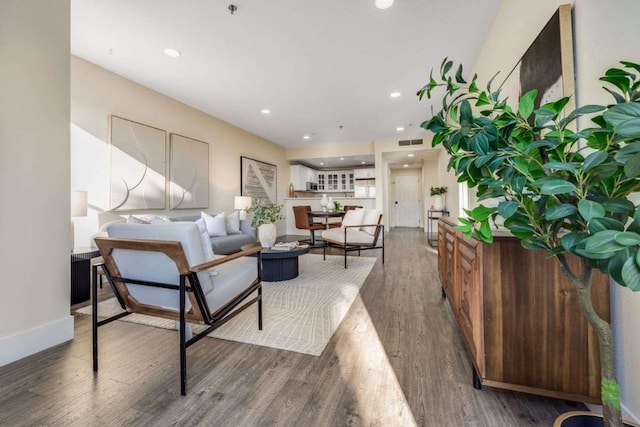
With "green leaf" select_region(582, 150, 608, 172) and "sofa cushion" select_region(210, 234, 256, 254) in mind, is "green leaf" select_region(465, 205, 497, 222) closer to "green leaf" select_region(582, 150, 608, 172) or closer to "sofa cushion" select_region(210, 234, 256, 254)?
"green leaf" select_region(582, 150, 608, 172)

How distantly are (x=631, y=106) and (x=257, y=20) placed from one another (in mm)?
2787

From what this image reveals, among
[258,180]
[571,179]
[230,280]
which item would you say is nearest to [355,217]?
[230,280]

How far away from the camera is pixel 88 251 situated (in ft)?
8.81

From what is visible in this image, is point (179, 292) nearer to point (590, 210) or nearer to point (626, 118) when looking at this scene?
point (590, 210)

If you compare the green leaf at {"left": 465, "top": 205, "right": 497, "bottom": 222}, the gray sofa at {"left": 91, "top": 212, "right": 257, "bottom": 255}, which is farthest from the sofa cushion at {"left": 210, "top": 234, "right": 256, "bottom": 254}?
the green leaf at {"left": 465, "top": 205, "right": 497, "bottom": 222}

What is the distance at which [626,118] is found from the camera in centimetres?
54

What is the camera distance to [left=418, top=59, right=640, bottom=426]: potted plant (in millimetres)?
544

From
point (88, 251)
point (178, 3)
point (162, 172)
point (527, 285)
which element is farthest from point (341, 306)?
point (162, 172)

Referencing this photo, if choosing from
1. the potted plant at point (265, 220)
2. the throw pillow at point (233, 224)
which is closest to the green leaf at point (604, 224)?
the potted plant at point (265, 220)

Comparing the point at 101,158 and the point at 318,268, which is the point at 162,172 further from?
the point at 318,268

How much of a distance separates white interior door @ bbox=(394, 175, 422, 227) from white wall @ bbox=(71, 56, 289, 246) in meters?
7.16

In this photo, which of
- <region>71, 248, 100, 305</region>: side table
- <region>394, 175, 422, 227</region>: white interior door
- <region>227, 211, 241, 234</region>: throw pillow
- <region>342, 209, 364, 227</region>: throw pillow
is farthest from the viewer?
<region>394, 175, 422, 227</region>: white interior door

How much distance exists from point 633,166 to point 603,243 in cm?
16

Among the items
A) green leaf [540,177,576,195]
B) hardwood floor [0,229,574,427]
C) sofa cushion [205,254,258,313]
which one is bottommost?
hardwood floor [0,229,574,427]
